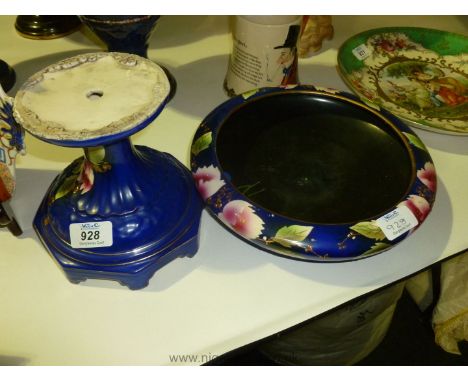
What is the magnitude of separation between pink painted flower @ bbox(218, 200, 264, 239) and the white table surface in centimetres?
8

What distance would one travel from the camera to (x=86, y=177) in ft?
1.67

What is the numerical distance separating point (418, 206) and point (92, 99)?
368 mm

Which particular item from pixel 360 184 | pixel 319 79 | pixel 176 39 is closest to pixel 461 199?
pixel 360 184

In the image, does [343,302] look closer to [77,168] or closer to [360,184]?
[360,184]

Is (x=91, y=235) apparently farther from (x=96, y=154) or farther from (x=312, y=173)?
(x=312, y=173)

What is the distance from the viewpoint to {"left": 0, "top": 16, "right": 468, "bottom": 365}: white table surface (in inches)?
19.2

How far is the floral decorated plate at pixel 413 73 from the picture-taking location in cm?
71

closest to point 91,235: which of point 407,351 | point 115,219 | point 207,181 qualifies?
point 115,219

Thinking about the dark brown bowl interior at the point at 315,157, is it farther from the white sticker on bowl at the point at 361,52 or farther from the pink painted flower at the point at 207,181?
the white sticker on bowl at the point at 361,52

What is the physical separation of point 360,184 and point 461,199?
0.17m

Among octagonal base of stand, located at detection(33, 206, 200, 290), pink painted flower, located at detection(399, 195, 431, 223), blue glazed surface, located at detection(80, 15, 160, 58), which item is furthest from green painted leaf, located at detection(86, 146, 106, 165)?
pink painted flower, located at detection(399, 195, 431, 223)

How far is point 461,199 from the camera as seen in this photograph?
2.06 feet

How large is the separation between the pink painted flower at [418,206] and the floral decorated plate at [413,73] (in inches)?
7.9

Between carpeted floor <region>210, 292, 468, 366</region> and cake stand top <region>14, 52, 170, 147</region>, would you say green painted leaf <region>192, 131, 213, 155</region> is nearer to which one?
cake stand top <region>14, 52, 170, 147</region>
